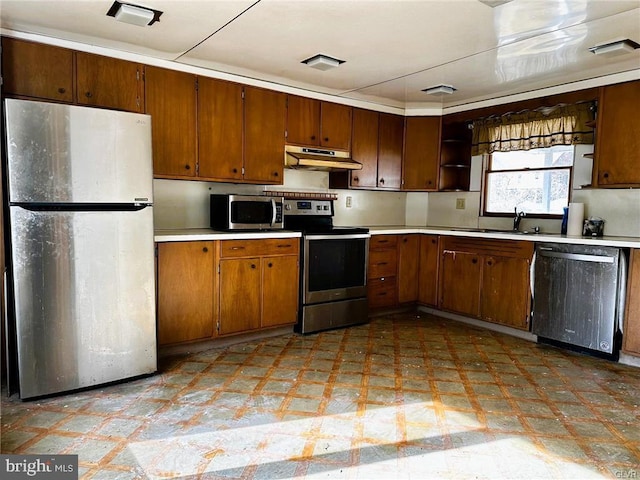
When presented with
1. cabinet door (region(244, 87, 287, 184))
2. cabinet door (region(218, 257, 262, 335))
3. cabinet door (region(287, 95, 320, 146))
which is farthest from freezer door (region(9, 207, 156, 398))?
cabinet door (region(287, 95, 320, 146))

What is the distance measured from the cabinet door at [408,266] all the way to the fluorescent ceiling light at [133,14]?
306 centimetres

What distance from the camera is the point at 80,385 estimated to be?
8.59 feet

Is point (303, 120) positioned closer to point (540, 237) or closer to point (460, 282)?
point (460, 282)

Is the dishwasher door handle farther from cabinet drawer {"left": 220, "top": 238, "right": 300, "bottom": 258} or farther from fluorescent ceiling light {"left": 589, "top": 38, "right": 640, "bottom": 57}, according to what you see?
cabinet drawer {"left": 220, "top": 238, "right": 300, "bottom": 258}

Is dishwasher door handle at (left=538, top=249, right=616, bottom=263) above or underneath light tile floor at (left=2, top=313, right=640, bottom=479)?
above

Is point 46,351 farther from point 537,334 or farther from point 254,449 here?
point 537,334

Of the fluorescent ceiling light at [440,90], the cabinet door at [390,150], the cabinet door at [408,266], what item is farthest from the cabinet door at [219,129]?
the cabinet door at [408,266]

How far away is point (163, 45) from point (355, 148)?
214 centimetres

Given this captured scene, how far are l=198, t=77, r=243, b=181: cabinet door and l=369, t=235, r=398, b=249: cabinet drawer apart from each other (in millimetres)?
1472

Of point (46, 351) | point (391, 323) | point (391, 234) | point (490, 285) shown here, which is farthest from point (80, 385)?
point (490, 285)

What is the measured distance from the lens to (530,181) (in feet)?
14.5

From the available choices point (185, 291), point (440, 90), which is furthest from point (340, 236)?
point (440, 90)

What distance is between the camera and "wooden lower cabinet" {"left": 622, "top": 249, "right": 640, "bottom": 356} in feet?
10.5

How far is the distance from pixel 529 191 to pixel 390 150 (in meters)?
1.49
